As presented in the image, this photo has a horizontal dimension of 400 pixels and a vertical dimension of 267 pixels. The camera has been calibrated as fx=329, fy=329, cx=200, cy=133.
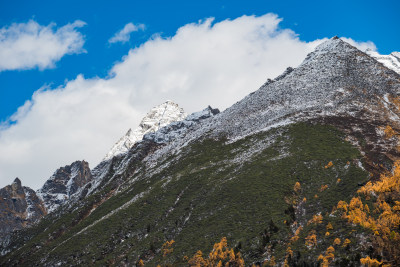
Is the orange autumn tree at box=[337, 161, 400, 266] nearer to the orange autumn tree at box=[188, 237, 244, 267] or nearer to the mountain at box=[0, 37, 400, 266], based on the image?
the mountain at box=[0, 37, 400, 266]

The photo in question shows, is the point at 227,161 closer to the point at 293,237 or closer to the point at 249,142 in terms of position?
the point at 249,142

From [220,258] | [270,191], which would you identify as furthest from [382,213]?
[220,258]

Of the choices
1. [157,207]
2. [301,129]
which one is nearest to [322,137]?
[301,129]

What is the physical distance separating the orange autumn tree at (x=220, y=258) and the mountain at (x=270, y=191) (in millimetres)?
276

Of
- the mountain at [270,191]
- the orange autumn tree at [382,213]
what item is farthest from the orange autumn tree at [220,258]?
the orange autumn tree at [382,213]

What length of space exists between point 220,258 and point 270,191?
2418 centimetres

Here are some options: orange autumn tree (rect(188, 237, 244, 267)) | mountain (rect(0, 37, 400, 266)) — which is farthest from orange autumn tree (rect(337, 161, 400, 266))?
orange autumn tree (rect(188, 237, 244, 267))

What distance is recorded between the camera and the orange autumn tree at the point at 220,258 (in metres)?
63.5

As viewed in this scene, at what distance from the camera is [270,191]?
8294 centimetres

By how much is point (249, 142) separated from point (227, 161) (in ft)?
40.9

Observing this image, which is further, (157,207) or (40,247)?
(40,247)

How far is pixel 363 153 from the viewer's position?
8800 centimetres

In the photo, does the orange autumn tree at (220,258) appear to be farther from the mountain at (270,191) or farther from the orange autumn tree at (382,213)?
the orange autumn tree at (382,213)

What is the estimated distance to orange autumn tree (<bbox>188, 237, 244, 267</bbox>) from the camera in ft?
208
